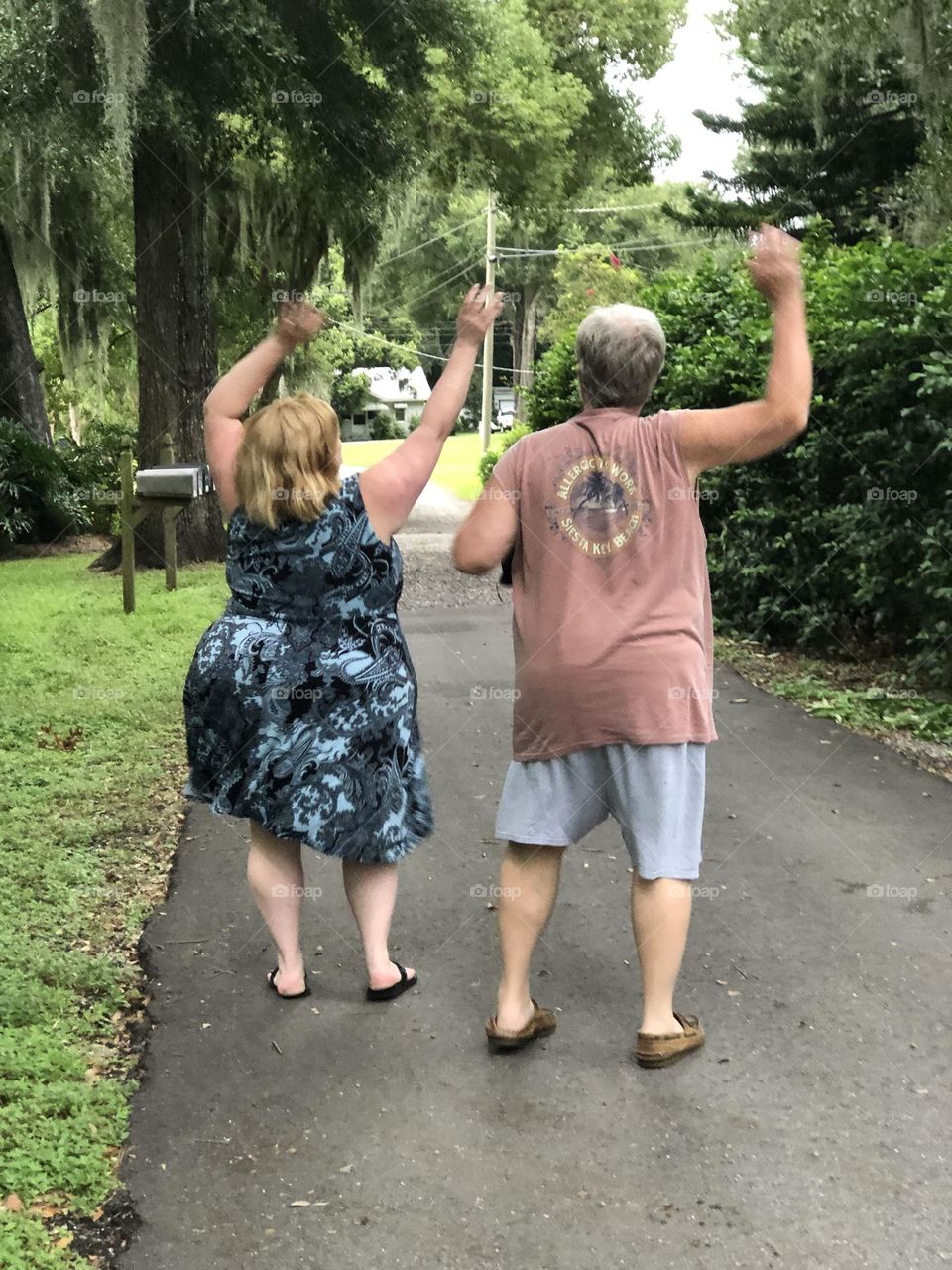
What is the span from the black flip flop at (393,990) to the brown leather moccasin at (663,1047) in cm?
74

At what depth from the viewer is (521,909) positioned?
3404mm

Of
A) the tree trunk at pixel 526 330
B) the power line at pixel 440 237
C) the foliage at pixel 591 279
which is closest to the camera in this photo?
the foliage at pixel 591 279

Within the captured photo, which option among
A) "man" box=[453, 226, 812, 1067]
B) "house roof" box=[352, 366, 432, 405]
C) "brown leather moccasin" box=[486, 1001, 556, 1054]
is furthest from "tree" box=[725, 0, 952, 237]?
"house roof" box=[352, 366, 432, 405]

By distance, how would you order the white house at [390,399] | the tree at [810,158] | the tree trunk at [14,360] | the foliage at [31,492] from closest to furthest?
the foliage at [31,492], the tree at [810,158], the tree trunk at [14,360], the white house at [390,399]

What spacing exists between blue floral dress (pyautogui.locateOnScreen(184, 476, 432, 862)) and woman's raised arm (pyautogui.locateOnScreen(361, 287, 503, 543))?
48 mm

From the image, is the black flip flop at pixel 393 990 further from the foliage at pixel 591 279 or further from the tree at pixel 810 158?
the foliage at pixel 591 279

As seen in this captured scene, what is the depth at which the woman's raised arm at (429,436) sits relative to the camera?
3.27 meters

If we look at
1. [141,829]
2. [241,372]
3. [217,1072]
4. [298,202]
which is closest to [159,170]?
[298,202]

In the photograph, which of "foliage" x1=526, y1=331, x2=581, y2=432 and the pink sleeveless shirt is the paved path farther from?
"foliage" x1=526, y1=331, x2=581, y2=432

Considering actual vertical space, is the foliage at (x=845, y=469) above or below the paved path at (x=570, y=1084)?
above

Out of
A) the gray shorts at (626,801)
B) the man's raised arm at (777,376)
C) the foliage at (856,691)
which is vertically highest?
the man's raised arm at (777,376)

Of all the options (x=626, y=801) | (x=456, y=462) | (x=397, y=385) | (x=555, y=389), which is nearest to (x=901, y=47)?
(x=555, y=389)

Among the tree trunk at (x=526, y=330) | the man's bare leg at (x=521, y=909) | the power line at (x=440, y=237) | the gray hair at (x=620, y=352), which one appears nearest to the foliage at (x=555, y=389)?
the gray hair at (x=620, y=352)

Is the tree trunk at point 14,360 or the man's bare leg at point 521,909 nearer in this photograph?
the man's bare leg at point 521,909
